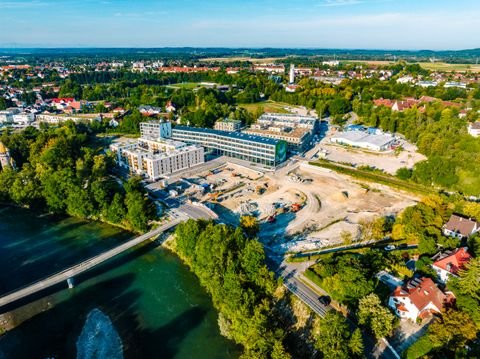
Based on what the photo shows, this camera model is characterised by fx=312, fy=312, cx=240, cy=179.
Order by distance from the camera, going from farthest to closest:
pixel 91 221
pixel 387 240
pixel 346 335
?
pixel 91 221
pixel 387 240
pixel 346 335

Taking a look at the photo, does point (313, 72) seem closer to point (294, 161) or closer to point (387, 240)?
point (294, 161)

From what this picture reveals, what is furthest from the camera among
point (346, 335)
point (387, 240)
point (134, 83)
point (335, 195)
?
point (134, 83)

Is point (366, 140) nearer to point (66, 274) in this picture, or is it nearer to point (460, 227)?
point (460, 227)

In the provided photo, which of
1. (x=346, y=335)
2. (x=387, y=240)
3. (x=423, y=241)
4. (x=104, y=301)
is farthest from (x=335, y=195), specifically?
(x=104, y=301)

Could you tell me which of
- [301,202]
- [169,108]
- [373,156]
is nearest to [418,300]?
[301,202]

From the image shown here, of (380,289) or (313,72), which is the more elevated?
(313,72)

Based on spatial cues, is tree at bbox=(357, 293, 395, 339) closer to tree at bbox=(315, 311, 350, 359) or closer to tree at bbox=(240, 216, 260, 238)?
tree at bbox=(315, 311, 350, 359)

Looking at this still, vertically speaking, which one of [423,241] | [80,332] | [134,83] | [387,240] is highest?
[134,83]
